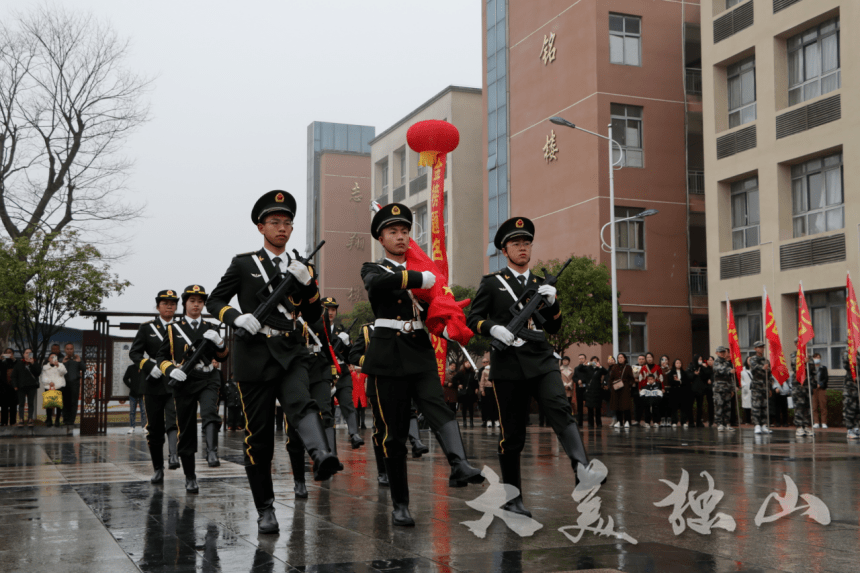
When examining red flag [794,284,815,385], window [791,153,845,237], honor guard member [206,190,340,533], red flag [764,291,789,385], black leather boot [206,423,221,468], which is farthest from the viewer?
window [791,153,845,237]

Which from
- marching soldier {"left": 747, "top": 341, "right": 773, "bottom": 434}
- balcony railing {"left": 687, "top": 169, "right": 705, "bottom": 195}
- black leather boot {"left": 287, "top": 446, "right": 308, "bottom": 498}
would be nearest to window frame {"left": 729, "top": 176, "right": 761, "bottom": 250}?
balcony railing {"left": 687, "top": 169, "right": 705, "bottom": 195}

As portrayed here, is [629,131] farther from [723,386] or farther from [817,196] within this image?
[723,386]

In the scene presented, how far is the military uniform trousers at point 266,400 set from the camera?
622 cm

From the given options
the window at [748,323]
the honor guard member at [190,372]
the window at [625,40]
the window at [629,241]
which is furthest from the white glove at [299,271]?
the window at [625,40]

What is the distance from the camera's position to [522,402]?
6773 millimetres

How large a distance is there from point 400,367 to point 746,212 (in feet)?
87.7

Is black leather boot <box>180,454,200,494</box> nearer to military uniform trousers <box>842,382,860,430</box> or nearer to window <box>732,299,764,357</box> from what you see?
military uniform trousers <box>842,382,860,430</box>

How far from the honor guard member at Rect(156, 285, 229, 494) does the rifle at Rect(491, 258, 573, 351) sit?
10.1 feet

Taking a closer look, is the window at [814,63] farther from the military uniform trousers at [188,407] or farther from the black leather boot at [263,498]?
the black leather boot at [263,498]

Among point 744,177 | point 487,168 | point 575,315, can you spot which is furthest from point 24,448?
point 487,168

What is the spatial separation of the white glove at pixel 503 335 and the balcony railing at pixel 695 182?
32298 millimetres

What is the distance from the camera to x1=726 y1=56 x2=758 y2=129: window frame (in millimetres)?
30453

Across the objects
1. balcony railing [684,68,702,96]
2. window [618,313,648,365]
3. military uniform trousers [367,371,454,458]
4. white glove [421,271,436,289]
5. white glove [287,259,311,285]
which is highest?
balcony railing [684,68,702,96]

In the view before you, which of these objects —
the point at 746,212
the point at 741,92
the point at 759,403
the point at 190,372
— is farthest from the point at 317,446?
the point at 741,92
